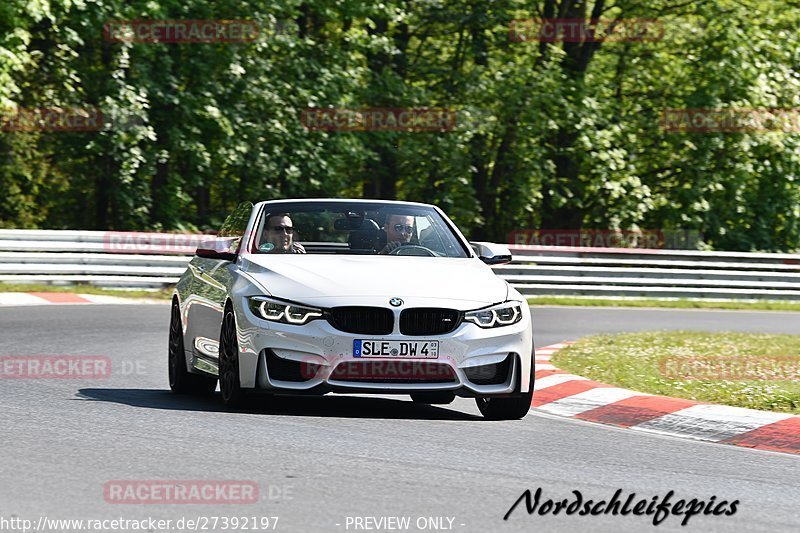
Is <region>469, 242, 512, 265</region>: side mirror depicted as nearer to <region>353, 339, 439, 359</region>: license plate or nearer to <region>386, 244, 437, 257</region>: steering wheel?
<region>386, 244, 437, 257</region>: steering wheel

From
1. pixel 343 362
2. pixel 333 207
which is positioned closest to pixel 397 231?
pixel 333 207

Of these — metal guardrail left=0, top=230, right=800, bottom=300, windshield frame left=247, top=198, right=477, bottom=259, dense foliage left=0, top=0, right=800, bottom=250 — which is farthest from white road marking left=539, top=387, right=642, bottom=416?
dense foliage left=0, top=0, right=800, bottom=250

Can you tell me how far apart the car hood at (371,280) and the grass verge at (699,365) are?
270 cm

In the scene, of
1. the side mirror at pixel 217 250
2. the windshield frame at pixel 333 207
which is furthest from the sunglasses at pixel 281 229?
the side mirror at pixel 217 250

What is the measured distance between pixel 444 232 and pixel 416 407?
1285 mm

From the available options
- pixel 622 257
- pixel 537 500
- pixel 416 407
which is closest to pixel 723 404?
pixel 416 407

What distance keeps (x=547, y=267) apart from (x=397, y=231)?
625 inches

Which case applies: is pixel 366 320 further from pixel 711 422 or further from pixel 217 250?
pixel 711 422

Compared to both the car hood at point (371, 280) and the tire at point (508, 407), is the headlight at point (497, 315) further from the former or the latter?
the tire at point (508, 407)

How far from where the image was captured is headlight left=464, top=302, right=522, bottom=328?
31.6ft

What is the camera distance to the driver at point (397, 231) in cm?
1065

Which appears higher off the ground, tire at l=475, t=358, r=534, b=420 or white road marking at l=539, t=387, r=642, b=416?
tire at l=475, t=358, r=534, b=420

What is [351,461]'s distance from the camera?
7898 mm

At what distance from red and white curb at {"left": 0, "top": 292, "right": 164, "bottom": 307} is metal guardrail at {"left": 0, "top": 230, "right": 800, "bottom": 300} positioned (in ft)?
3.07
